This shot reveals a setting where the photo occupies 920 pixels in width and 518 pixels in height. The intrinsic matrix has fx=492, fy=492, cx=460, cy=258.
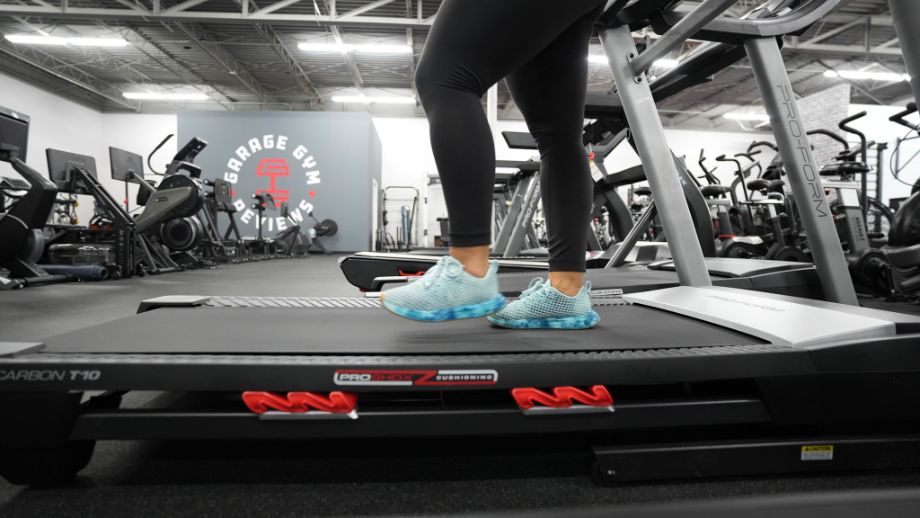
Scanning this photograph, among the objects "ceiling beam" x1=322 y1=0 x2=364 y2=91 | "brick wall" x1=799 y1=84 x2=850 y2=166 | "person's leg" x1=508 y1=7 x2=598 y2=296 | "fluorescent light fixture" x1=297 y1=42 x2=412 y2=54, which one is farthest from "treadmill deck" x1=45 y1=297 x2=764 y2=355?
"fluorescent light fixture" x1=297 y1=42 x2=412 y2=54

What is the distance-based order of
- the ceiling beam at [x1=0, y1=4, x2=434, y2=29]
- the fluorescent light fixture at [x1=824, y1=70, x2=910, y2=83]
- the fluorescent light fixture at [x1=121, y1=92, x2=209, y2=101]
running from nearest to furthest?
the ceiling beam at [x1=0, y1=4, x2=434, y2=29], the fluorescent light fixture at [x1=824, y1=70, x2=910, y2=83], the fluorescent light fixture at [x1=121, y1=92, x2=209, y2=101]

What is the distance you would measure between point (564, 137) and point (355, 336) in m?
0.57


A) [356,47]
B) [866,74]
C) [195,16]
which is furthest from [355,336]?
[866,74]

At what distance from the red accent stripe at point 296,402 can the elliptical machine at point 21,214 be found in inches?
143

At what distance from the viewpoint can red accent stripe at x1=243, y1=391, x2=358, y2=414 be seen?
681mm

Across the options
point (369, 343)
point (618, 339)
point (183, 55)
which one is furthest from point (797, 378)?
point (183, 55)

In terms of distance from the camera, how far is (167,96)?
1230 centimetres

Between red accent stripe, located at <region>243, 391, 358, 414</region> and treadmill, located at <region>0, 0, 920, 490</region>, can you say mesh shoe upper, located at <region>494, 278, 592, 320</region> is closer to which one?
treadmill, located at <region>0, 0, 920, 490</region>

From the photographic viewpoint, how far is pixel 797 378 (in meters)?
0.75

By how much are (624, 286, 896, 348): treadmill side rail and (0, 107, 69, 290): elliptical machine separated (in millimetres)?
3900

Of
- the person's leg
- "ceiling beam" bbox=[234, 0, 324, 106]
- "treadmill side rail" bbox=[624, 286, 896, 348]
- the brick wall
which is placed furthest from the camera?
"ceiling beam" bbox=[234, 0, 324, 106]

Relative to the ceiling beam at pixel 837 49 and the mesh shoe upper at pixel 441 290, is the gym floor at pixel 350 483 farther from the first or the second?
the ceiling beam at pixel 837 49

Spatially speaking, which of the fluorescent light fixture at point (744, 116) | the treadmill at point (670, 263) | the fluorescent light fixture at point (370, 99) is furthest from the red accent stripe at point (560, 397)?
the fluorescent light fixture at point (744, 116)

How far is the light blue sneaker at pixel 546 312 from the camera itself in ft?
3.24
